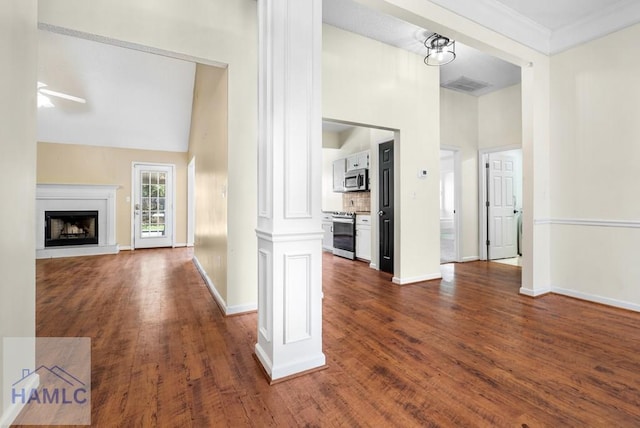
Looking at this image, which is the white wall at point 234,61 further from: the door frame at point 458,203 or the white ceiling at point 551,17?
the door frame at point 458,203

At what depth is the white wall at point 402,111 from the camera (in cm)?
353

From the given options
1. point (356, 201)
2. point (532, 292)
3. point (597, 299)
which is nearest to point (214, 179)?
point (356, 201)

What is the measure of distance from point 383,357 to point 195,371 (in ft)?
4.06

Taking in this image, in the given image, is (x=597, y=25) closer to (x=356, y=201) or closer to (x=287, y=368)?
(x=356, y=201)

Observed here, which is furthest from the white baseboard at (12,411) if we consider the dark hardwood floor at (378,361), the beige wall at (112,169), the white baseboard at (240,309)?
the beige wall at (112,169)

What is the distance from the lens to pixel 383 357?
2039mm

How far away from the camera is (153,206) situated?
7.30 metres

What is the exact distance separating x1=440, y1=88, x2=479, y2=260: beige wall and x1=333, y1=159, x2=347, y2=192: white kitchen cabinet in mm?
2014

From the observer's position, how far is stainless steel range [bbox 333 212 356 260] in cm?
559

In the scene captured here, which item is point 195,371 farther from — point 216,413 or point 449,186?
point 449,186

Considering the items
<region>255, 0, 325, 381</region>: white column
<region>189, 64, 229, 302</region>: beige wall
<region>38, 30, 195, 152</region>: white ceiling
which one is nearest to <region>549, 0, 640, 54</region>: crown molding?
<region>255, 0, 325, 381</region>: white column

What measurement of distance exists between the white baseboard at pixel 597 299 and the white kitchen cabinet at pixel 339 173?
13.0 ft

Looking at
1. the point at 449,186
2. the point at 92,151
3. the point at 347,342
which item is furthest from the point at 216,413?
the point at 449,186

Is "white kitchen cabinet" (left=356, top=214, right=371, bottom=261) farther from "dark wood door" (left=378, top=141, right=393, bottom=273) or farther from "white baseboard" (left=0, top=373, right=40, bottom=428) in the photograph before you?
"white baseboard" (left=0, top=373, right=40, bottom=428)
